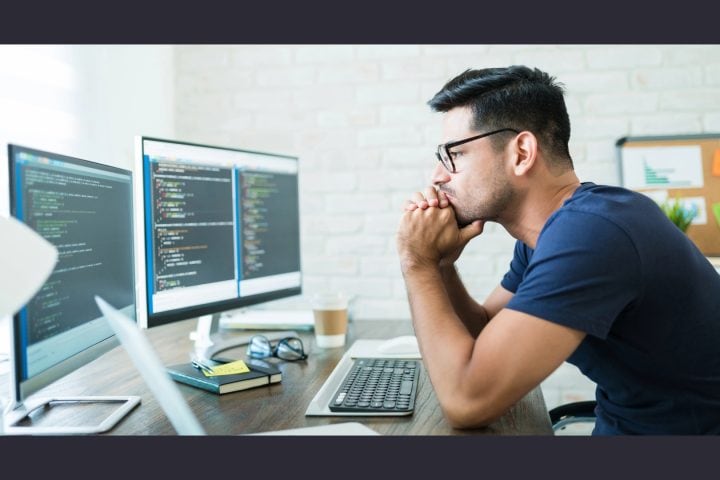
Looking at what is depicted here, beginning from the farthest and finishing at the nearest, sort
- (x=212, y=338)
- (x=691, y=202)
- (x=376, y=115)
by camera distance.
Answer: (x=376, y=115), (x=691, y=202), (x=212, y=338)

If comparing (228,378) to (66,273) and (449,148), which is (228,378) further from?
(449,148)

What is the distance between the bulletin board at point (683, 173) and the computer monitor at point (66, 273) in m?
1.70

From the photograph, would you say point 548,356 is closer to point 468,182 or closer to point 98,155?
point 468,182

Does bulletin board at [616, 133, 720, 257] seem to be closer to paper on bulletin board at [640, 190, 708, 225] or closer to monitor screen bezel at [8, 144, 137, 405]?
paper on bulletin board at [640, 190, 708, 225]

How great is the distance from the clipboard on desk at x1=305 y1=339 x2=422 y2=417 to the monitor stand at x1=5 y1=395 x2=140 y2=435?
284 mm

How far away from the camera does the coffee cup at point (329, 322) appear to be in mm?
1401

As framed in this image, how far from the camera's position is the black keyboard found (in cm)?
91

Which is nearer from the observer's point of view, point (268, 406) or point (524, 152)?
point (268, 406)

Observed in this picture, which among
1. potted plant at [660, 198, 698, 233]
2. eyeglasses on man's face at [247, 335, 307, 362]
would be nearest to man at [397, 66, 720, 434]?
eyeglasses on man's face at [247, 335, 307, 362]

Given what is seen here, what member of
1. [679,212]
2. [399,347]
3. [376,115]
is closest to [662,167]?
[679,212]

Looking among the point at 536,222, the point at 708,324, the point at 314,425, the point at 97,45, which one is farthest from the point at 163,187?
the point at 708,324

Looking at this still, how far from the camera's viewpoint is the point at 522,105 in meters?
1.10

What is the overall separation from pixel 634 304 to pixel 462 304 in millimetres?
451

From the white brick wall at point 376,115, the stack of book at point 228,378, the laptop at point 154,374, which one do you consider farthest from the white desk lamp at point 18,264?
the white brick wall at point 376,115
